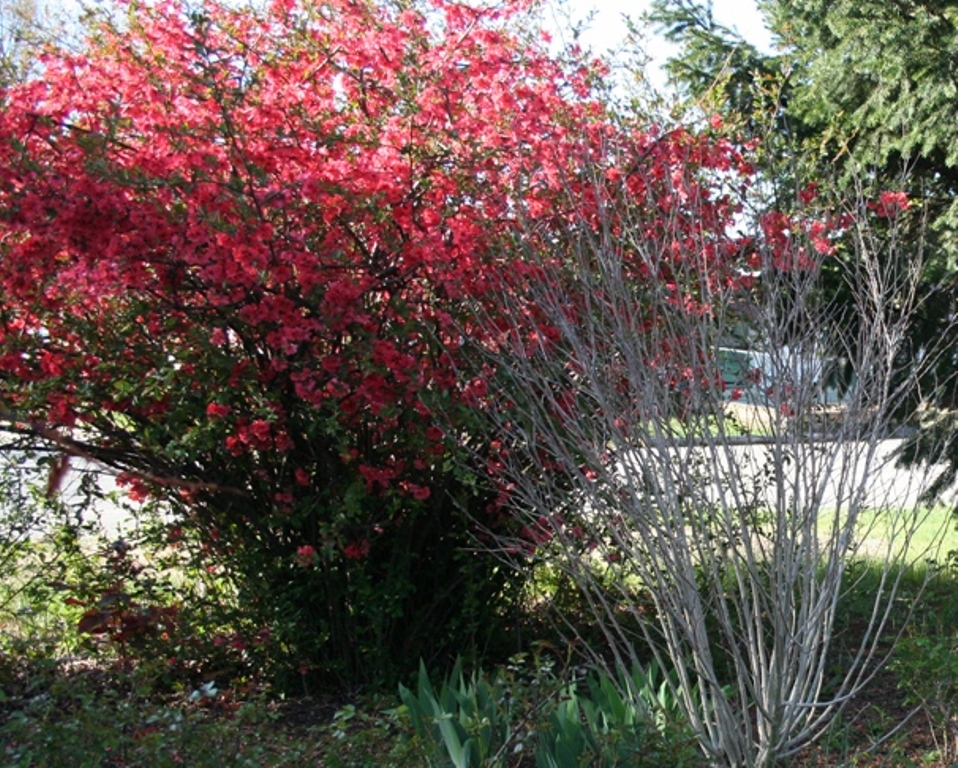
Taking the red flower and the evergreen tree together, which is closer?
the red flower

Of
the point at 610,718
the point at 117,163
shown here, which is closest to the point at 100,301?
the point at 117,163

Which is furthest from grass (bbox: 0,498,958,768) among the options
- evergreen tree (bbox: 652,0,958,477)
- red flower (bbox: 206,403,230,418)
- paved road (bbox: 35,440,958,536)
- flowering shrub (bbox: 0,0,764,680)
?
evergreen tree (bbox: 652,0,958,477)

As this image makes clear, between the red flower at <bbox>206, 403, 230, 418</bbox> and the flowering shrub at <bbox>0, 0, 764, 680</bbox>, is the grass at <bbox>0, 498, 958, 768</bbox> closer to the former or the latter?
the flowering shrub at <bbox>0, 0, 764, 680</bbox>

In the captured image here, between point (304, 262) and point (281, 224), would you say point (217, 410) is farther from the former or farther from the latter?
point (281, 224)

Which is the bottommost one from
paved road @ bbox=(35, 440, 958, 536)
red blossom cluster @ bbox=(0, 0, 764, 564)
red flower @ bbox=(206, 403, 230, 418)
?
paved road @ bbox=(35, 440, 958, 536)

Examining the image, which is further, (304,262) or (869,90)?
(869,90)

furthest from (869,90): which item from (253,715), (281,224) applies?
(253,715)

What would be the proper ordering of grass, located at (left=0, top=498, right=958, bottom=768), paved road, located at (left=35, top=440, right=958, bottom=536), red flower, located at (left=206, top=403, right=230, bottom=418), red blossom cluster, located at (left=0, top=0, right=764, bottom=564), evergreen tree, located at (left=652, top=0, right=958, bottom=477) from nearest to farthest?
paved road, located at (left=35, top=440, right=958, bottom=536) → grass, located at (left=0, top=498, right=958, bottom=768) → red blossom cluster, located at (left=0, top=0, right=764, bottom=564) → red flower, located at (left=206, top=403, right=230, bottom=418) → evergreen tree, located at (left=652, top=0, right=958, bottom=477)

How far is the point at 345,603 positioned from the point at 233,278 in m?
1.50

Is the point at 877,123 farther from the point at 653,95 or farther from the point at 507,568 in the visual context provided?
the point at 507,568

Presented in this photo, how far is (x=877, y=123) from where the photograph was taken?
703 centimetres

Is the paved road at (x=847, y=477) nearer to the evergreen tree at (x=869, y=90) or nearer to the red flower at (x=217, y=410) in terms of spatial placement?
the red flower at (x=217, y=410)

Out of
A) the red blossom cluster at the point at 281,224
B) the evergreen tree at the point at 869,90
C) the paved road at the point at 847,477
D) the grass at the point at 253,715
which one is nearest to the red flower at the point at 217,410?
the red blossom cluster at the point at 281,224

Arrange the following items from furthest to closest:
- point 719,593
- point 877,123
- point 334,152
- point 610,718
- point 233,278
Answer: point 877,123 → point 334,152 → point 233,278 → point 610,718 → point 719,593
